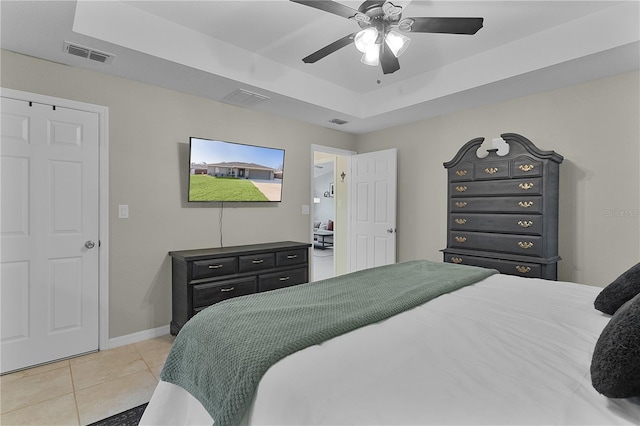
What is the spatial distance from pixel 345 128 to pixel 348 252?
1899mm

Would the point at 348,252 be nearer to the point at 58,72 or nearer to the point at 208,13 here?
the point at 208,13

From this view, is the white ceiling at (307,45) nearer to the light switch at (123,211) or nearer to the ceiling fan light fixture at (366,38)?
the ceiling fan light fixture at (366,38)

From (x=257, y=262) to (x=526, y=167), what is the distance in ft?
9.04

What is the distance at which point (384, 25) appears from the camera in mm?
2045

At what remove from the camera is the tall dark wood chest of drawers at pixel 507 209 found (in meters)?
→ 2.94

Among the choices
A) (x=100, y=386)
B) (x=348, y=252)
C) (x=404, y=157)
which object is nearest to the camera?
(x=100, y=386)

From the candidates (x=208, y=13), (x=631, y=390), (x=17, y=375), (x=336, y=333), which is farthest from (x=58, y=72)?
(x=631, y=390)

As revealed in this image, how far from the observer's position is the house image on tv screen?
11.4ft

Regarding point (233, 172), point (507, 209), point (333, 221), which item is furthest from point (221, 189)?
point (333, 221)

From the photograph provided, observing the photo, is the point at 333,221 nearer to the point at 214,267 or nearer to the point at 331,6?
the point at 214,267

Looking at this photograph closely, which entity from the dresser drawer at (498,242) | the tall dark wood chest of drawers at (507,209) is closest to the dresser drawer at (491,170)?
the tall dark wood chest of drawers at (507,209)

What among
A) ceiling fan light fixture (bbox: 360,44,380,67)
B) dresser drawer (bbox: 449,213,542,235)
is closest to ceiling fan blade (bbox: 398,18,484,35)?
ceiling fan light fixture (bbox: 360,44,380,67)

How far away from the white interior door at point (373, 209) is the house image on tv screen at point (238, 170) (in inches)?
55.4

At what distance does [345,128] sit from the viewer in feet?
15.9
